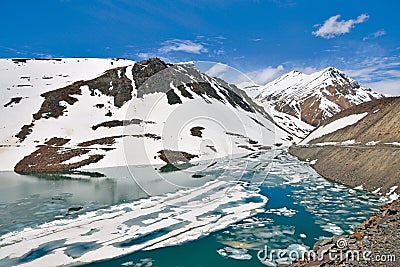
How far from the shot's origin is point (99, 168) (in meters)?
55.0

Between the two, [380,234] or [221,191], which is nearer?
[380,234]

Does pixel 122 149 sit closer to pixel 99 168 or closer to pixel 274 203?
pixel 99 168

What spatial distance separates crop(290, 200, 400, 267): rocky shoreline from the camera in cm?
1148

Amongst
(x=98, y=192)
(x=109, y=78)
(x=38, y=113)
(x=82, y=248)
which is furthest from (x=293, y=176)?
(x=109, y=78)

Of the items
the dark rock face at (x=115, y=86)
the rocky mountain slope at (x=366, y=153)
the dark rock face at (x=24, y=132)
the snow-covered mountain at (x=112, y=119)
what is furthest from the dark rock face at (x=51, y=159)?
the rocky mountain slope at (x=366, y=153)

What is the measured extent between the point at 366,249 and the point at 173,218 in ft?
45.7

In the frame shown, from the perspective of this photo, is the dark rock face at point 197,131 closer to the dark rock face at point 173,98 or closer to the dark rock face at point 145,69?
the dark rock face at point 173,98

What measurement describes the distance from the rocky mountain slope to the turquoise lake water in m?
2.14

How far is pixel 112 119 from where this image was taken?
78312 mm

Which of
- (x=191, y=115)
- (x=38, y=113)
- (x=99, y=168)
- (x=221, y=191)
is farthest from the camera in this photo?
(x=191, y=115)

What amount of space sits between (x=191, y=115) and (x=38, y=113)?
4032 cm

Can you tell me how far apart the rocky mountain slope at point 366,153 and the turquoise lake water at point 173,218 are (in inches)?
84.2

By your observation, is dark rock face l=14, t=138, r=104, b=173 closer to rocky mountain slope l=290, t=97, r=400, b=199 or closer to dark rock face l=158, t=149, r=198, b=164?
dark rock face l=158, t=149, r=198, b=164

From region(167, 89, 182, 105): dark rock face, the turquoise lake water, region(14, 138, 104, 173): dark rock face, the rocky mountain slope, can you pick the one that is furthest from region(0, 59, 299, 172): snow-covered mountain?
the rocky mountain slope
